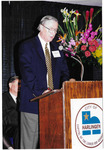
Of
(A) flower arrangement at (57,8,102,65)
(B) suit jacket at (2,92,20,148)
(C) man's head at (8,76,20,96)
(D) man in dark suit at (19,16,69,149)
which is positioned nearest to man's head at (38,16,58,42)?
(D) man in dark suit at (19,16,69,149)

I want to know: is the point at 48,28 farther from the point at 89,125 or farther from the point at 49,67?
the point at 89,125

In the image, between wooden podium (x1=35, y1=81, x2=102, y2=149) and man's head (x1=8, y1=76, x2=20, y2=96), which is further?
man's head (x1=8, y1=76, x2=20, y2=96)

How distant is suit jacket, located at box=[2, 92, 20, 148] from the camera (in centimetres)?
321

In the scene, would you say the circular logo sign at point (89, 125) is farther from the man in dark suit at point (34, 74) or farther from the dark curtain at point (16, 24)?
the dark curtain at point (16, 24)

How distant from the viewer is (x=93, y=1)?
388 cm

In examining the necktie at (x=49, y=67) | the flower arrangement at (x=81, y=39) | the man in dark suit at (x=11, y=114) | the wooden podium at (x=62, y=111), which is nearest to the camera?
the wooden podium at (x=62, y=111)

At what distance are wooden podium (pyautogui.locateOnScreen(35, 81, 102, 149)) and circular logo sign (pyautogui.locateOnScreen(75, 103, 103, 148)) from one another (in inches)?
3.1

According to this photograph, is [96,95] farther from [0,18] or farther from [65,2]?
[65,2]

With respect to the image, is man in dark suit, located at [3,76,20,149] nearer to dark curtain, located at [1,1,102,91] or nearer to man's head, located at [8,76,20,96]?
man's head, located at [8,76,20,96]

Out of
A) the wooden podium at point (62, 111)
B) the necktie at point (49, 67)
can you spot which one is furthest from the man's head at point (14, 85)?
the wooden podium at point (62, 111)

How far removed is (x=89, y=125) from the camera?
5.66 ft

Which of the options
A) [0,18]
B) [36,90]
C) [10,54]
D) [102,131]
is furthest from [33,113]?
[0,18]

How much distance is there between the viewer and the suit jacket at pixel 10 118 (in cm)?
321

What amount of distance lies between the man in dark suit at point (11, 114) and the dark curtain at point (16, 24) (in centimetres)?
16
